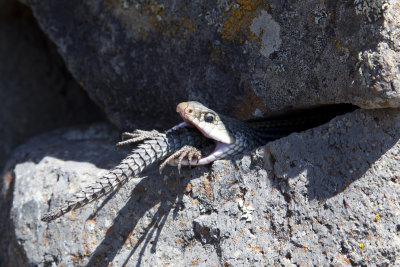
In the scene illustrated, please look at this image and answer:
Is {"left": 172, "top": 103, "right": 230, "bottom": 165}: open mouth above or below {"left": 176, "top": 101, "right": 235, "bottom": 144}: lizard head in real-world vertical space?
below

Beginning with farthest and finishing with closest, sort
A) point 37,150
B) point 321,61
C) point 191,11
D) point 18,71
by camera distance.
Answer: point 18,71 → point 37,150 → point 191,11 → point 321,61

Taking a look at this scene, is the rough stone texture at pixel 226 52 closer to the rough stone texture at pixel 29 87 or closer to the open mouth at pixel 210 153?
the open mouth at pixel 210 153

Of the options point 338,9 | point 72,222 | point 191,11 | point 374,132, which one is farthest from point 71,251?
point 338,9

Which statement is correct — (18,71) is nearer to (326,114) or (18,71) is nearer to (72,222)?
(72,222)

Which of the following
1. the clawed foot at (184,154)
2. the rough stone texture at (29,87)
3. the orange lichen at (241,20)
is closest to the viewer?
the clawed foot at (184,154)

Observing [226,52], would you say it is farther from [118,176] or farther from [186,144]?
[118,176]

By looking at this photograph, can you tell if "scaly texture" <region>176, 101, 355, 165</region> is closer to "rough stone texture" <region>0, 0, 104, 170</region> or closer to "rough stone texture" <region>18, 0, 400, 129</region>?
"rough stone texture" <region>18, 0, 400, 129</region>

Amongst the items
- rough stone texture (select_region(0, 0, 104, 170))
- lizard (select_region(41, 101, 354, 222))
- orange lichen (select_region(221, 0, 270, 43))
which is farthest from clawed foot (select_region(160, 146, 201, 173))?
rough stone texture (select_region(0, 0, 104, 170))

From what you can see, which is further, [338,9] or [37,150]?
[37,150]

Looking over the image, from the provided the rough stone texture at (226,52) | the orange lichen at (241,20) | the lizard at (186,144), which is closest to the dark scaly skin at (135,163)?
the lizard at (186,144)
